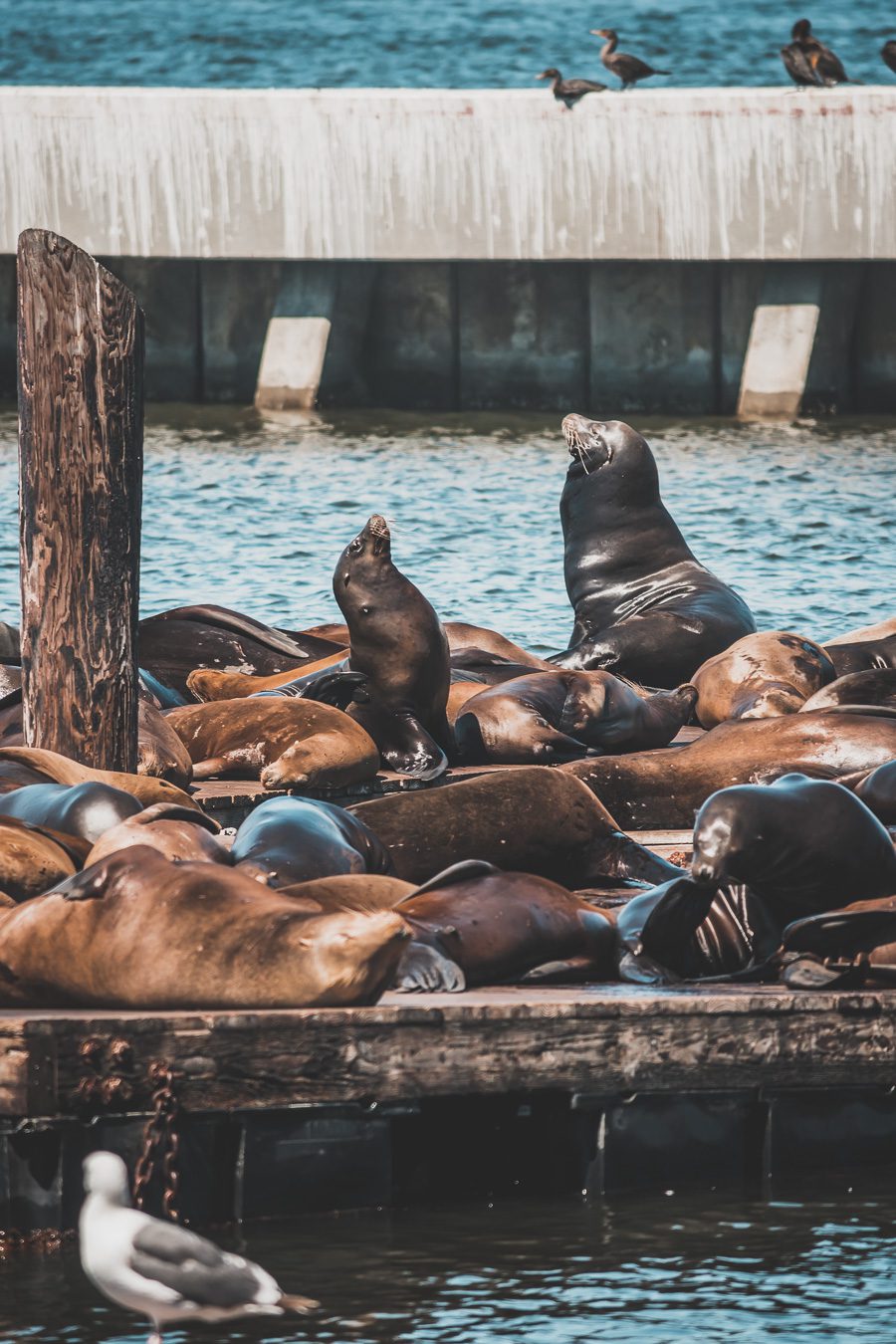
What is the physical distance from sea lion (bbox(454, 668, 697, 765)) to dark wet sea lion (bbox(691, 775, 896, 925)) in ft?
9.27

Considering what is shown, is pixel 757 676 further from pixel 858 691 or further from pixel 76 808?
pixel 76 808

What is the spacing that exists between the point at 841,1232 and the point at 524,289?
21.2m

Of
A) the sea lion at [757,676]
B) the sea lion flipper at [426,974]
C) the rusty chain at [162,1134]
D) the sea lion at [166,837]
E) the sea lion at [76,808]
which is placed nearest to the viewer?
the rusty chain at [162,1134]

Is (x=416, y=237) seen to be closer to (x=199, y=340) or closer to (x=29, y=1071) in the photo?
(x=199, y=340)

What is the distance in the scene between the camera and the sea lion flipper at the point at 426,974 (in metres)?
5.30

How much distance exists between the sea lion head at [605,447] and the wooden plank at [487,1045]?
6.83 m

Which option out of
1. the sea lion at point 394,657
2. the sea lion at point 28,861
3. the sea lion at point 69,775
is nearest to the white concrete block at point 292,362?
the sea lion at point 394,657

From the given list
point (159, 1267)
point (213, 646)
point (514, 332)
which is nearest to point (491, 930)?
point (159, 1267)

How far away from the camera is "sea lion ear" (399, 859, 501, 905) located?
5.66 m

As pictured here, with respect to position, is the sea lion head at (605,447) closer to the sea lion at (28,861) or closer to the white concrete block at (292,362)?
the sea lion at (28,861)

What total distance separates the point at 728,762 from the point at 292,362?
1856cm

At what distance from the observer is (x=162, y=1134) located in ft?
15.8

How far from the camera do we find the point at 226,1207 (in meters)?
4.96

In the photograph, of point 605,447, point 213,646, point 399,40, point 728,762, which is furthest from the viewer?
point 399,40
